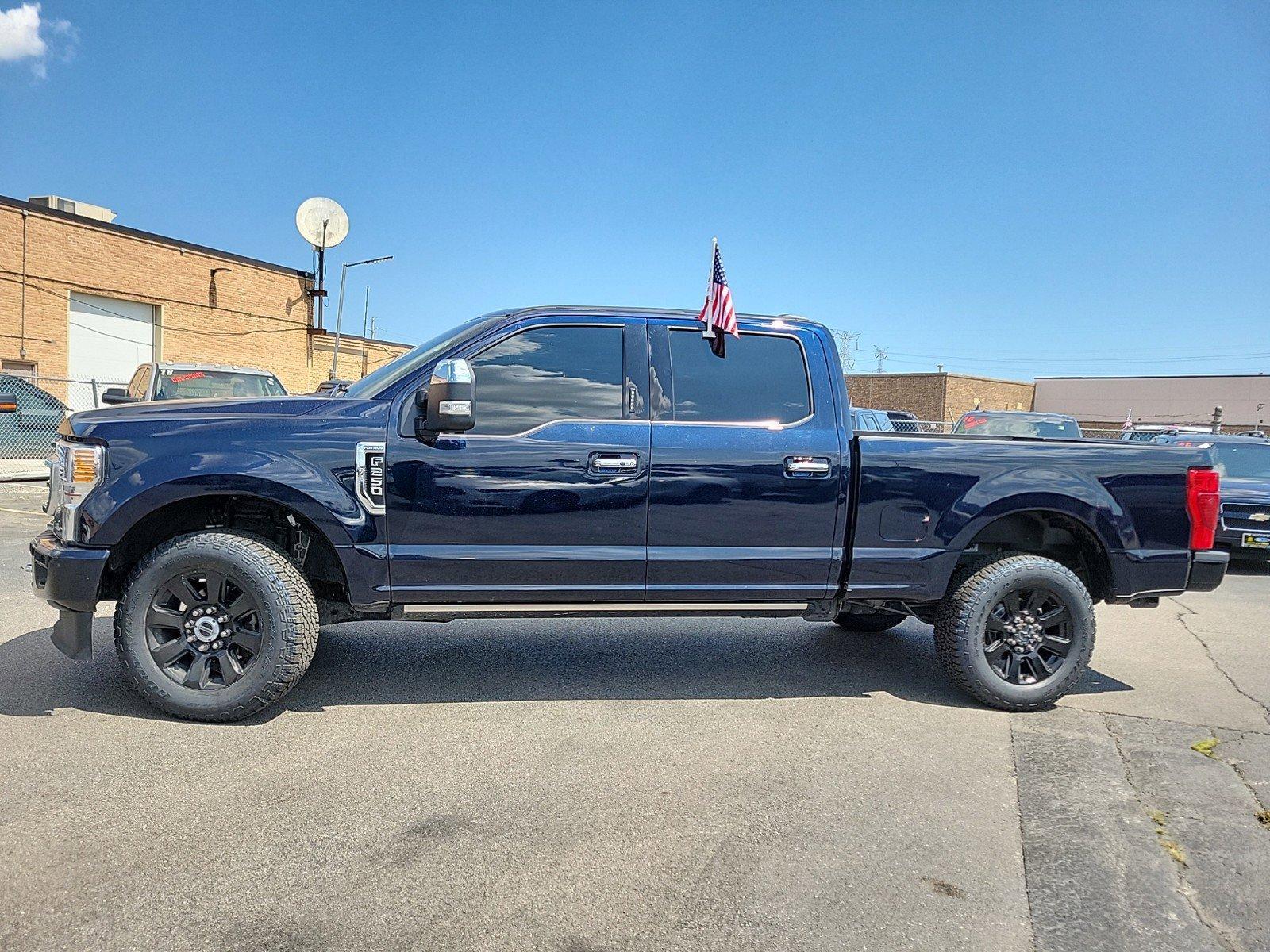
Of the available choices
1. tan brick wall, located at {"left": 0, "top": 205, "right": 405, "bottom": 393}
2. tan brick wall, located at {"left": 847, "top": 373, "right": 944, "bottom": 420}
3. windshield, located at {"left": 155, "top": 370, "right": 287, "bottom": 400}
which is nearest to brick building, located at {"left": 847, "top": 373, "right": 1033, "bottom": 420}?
tan brick wall, located at {"left": 847, "top": 373, "right": 944, "bottom": 420}

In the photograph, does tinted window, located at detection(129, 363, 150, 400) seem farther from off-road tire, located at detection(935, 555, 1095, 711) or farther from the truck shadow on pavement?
off-road tire, located at detection(935, 555, 1095, 711)

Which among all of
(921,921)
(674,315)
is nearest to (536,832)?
(921,921)

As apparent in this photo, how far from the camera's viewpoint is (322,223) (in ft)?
71.6

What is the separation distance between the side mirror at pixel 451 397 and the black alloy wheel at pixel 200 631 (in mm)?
1187

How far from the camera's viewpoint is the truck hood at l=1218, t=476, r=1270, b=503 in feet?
32.8

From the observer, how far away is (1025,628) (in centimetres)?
490

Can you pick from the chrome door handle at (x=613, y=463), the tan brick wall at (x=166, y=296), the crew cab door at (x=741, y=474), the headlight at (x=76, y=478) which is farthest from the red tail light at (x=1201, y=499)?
the tan brick wall at (x=166, y=296)

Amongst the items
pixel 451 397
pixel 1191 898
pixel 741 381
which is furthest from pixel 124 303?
pixel 1191 898

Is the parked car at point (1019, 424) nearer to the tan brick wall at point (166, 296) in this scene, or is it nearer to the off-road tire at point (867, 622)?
the off-road tire at point (867, 622)

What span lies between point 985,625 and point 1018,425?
35.0ft

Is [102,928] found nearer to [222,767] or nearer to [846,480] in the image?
[222,767]

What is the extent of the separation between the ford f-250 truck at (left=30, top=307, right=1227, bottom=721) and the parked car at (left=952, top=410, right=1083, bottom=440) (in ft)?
32.5

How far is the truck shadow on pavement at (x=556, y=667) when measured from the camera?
15.4 ft

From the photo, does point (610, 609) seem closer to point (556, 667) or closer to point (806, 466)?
point (556, 667)
